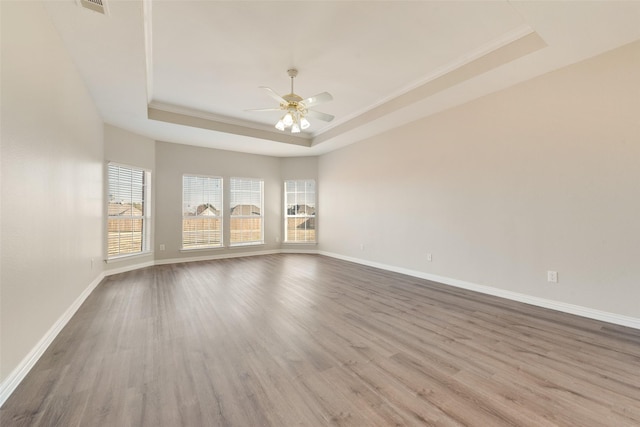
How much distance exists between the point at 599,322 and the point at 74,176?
5.87 metres

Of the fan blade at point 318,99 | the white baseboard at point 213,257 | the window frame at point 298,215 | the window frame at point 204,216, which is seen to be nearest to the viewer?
the fan blade at point 318,99

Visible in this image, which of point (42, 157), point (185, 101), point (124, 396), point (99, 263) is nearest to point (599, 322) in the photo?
point (124, 396)

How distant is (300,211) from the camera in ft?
24.4

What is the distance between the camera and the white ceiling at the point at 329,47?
233 cm

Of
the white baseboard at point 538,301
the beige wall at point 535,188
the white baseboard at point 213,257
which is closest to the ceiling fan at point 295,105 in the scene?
the beige wall at point 535,188

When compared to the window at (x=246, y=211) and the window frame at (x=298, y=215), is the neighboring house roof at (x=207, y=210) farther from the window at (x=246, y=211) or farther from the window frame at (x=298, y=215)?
the window frame at (x=298, y=215)

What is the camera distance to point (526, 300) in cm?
330

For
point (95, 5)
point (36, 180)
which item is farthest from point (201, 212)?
point (95, 5)

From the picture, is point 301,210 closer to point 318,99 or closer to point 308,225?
point 308,225

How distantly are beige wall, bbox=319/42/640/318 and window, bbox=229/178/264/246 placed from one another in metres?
3.72

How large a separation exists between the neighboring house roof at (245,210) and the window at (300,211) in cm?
84

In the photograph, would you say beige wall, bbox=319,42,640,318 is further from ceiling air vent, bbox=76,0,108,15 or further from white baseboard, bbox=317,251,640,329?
ceiling air vent, bbox=76,0,108,15

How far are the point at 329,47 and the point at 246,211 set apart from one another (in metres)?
4.93

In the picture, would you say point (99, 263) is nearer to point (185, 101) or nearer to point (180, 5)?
point (185, 101)
